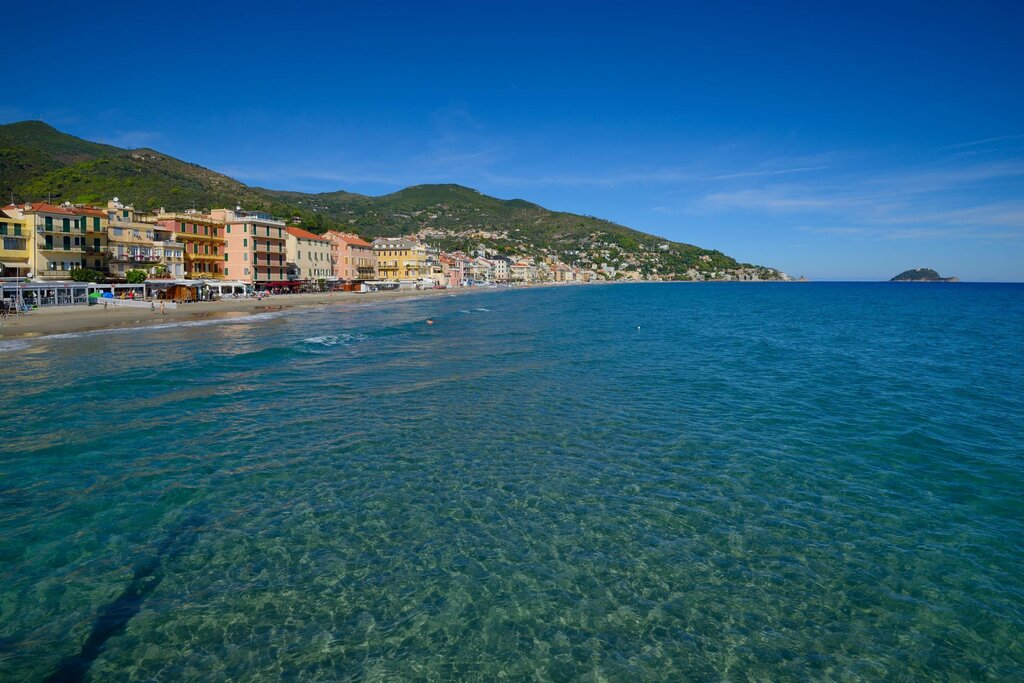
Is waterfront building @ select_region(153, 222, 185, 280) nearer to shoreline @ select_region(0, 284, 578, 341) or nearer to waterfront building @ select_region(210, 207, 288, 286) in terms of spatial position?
waterfront building @ select_region(210, 207, 288, 286)

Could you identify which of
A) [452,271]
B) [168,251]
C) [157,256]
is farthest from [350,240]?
[452,271]

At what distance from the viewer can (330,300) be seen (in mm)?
78938

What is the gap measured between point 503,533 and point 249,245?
275 feet

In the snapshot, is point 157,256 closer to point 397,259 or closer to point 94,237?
point 94,237

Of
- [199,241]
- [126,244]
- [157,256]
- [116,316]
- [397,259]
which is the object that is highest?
[397,259]

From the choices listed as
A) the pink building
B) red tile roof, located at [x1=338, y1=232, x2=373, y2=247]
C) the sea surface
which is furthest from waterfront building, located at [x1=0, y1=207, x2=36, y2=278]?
red tile roof, located at [x1=338, y1=232, x2=373, y2=247]

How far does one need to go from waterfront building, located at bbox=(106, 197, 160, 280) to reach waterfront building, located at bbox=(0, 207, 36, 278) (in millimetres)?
8053

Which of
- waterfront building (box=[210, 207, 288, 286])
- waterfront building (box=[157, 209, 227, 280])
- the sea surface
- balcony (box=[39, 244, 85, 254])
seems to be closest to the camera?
the sea surface

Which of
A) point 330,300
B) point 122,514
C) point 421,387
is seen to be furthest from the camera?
point 330,300

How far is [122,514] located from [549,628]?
8755 mm

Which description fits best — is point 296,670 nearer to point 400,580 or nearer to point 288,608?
point 288,608

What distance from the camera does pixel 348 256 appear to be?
374 feet

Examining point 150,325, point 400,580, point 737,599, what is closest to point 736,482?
point 737,599

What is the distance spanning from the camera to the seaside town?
55.5 metres
